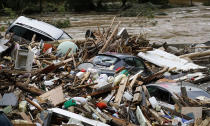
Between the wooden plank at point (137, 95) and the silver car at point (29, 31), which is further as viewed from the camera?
the silver car at point (29, 31)

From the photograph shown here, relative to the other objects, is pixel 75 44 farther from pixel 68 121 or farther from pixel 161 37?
pixel 161 37

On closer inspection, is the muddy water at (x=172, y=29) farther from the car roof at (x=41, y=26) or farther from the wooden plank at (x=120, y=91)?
the wooden plank at (x=120, y=91)

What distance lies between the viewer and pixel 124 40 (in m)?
14.4

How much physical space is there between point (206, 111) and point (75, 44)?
23.5 feet

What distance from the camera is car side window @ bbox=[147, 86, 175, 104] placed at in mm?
8375

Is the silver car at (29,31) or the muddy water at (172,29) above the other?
the silver car at (29,31)

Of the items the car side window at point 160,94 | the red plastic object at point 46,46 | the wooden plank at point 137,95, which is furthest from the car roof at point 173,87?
the red plastic object at point 46,46

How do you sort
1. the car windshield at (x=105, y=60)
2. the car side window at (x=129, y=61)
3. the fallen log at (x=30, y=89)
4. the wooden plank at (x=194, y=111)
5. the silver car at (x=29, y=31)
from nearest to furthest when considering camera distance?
the wooden plank at (x=194, y=111) < the fallen log at (x=30, y=89) < the car windshield at (x=105, y=60) < the car side window at (x=129, y=61) < the silver car at (x=29, y=31)

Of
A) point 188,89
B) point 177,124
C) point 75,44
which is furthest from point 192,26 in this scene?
point 177,124

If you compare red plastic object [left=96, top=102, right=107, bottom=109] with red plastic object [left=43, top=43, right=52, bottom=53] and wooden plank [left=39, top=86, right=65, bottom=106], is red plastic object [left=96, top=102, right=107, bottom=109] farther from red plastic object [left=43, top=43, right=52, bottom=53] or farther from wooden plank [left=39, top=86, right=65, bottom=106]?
red plastic object [left=43, top=43, right=52, bottom=53]

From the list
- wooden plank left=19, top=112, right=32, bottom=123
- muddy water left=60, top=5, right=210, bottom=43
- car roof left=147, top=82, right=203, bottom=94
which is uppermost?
wooden plank left=19, top=112, right=32, bottom=123

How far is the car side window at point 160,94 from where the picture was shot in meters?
8.38

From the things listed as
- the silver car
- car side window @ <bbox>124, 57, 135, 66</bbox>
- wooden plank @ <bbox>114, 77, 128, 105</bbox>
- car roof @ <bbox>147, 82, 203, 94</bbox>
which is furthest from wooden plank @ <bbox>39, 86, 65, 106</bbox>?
the silver car

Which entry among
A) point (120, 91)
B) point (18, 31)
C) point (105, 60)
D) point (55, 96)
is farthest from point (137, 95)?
point (18, 31)
